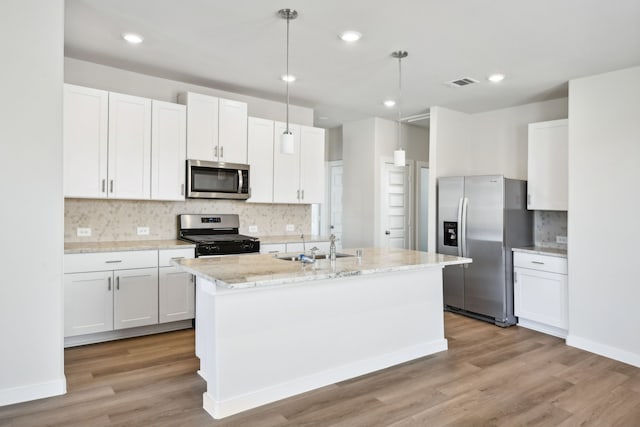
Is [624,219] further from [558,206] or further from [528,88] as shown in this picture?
[528,88]

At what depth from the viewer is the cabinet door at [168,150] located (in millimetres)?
4070

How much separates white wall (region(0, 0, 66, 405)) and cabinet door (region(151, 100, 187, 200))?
1392mm

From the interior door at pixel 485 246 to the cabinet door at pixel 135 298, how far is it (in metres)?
3.41

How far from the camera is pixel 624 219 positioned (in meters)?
3.66

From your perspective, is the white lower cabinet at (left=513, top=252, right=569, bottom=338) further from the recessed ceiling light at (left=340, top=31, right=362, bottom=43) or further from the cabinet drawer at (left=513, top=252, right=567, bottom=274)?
the recessed ceiling light at (left=340, top=31, right=362, bottom=43)

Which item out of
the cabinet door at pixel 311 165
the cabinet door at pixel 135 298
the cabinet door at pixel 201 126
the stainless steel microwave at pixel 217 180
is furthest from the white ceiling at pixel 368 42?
the cabinet door at pixel 135 298

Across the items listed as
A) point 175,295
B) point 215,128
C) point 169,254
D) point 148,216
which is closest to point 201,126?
point 215,128

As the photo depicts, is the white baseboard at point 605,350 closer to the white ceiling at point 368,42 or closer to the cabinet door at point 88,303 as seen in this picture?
the white ceiling at point 368,42

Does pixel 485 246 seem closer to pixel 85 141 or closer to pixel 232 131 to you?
pixel 232 131

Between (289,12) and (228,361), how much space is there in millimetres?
2294

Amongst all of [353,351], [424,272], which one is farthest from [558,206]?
[353,351]

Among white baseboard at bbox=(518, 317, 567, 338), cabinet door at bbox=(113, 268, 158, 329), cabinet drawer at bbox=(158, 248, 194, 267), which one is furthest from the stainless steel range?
white baseboard at bbox=(518, 317, 567, 338)

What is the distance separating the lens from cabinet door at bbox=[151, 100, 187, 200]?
4.07 meters

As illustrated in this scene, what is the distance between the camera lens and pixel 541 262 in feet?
14.3
